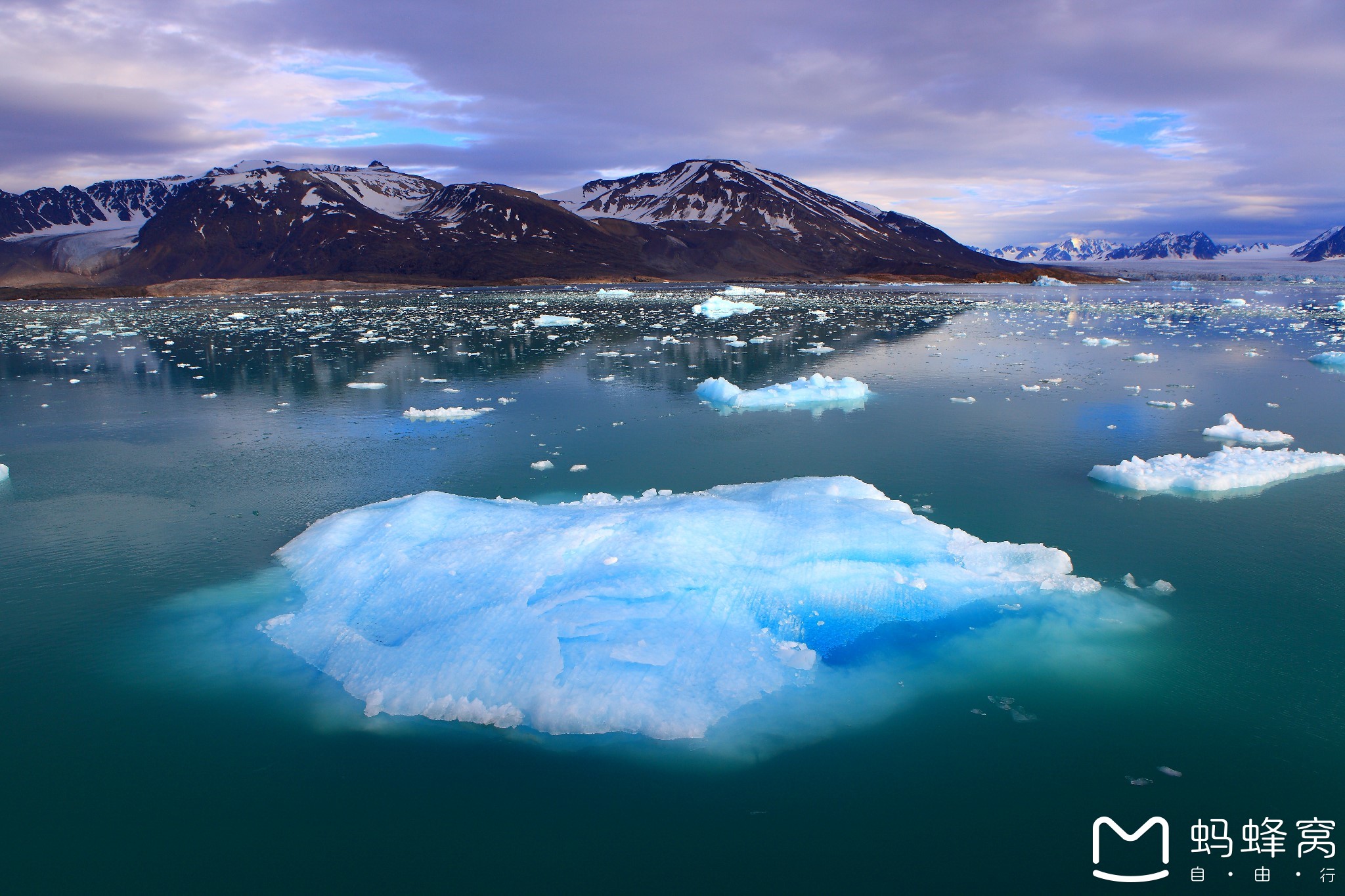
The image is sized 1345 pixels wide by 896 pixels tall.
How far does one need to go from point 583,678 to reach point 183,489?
7923 mm

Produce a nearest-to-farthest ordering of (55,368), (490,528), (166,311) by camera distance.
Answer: (490,528)
(55,368)
(166,311)

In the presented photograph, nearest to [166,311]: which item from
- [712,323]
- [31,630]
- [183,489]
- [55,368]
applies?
[55,368]

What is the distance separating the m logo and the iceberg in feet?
6.31

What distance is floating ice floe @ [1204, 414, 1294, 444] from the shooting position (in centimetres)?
1139

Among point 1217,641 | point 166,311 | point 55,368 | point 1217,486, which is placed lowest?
point 1217,641

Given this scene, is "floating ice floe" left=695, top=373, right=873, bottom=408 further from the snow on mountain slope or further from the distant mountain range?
the snow on mountain slope

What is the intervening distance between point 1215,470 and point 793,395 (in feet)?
24.8

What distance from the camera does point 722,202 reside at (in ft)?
582

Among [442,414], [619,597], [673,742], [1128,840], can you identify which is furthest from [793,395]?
[1128,840]

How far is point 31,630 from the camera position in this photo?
21.0ft

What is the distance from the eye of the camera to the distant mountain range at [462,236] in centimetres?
12606

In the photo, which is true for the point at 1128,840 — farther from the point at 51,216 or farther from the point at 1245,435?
the point at 51,216

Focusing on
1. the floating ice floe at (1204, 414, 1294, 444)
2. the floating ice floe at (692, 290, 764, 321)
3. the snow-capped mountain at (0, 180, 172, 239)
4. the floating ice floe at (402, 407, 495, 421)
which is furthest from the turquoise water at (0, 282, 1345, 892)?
the snow-capped mountain at (0, 180, 172, 239)

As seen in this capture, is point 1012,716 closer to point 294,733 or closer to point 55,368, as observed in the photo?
point 294,733
